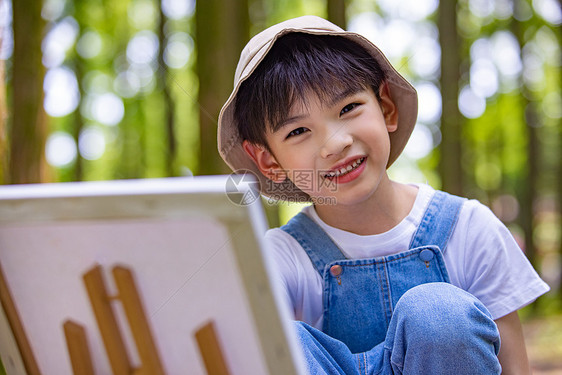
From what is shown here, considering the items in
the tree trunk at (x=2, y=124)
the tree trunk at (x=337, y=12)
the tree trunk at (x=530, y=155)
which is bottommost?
the tree trunk at (x=530, y=155)

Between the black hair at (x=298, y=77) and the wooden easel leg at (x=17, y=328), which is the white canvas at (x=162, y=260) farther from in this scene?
the black hair at (x=298, y=77)

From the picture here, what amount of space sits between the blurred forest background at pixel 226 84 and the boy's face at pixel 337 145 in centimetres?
47

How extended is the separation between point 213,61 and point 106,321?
11.5ft

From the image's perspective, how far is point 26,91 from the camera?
444 centimetres

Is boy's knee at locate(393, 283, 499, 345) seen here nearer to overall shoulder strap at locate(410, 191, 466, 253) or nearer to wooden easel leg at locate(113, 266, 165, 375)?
overall shoulder strap at locate(410, 191, 466, 253)

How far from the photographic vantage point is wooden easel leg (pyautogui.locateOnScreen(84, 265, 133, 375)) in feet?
3.40

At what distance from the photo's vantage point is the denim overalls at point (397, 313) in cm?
137

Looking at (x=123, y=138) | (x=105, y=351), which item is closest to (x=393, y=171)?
(x=123, y=138)

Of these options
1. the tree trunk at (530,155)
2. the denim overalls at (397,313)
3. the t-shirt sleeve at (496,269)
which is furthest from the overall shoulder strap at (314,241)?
the tree trunk at (530,155)

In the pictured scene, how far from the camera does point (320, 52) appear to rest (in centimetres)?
186

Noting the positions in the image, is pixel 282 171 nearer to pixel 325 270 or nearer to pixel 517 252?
pixel 325 270

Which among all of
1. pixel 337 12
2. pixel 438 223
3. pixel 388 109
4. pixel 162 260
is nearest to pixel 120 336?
pixel 162 260

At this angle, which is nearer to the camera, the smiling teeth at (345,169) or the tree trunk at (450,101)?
the smiling teeth at (345,169)

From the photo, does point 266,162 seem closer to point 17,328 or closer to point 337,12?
point 17,328
